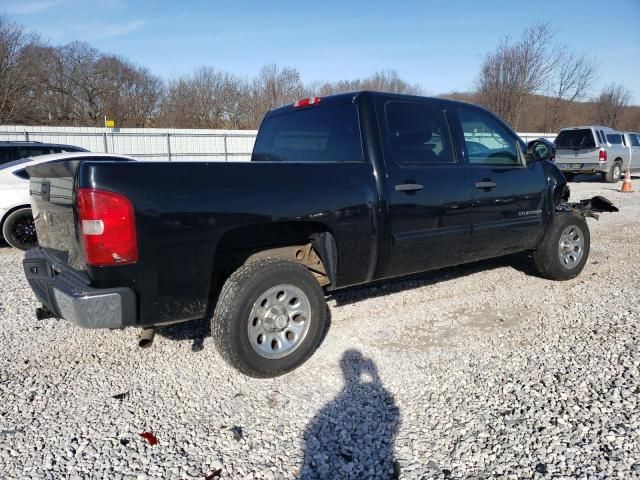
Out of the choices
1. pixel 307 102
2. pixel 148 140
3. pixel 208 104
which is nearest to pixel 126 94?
pixel 208 104

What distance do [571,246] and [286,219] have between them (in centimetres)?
377

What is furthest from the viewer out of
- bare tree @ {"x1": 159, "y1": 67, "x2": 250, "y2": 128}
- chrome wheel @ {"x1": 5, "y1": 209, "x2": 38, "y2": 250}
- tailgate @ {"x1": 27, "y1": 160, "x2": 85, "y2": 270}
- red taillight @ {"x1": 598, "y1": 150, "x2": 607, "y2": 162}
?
bare tree @ {"x1": 159, "y1": 67, "x2": 250, "y2": 128}

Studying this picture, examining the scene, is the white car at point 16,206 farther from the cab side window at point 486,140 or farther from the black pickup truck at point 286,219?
the cab side window at point 486,140

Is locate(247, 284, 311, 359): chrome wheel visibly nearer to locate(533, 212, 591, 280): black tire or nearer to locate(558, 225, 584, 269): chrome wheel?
locate(533, 212, 591, 280): black tire

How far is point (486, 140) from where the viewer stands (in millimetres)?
4473

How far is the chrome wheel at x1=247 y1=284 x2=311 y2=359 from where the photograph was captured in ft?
10.0

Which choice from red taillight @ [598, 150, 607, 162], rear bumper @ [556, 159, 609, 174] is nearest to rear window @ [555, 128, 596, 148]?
red taillight @ [598, 150, 607, 162]

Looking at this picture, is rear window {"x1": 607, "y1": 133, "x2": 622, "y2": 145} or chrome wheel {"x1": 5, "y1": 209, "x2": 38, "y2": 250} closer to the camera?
chrome wheel {"x1": 5, "y1": 209, "x2": 38, "y2": 250}

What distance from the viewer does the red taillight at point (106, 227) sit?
7.98 ft

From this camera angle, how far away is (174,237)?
263 cm

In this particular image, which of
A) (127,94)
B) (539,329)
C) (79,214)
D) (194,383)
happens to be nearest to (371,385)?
(194,383)

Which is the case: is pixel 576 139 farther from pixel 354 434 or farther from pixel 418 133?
pixel 354 434

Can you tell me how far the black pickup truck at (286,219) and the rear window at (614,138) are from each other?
50.4 feet

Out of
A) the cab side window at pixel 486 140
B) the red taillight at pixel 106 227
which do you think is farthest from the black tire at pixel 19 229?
the cab side window at pixel 486 140
